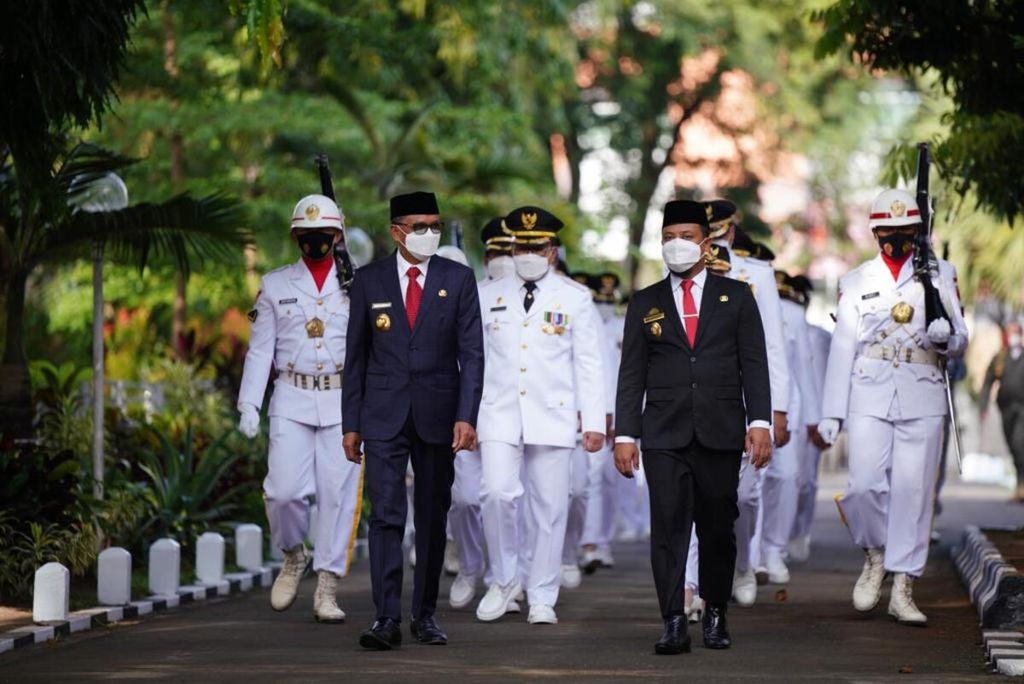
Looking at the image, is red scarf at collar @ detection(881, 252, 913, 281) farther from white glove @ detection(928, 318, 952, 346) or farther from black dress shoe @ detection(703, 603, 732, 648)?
black dress shoe @ detection(703, 603, 732, 648)

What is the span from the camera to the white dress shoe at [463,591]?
14.5 metres

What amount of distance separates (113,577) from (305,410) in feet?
5.90

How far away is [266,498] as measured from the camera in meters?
13.4

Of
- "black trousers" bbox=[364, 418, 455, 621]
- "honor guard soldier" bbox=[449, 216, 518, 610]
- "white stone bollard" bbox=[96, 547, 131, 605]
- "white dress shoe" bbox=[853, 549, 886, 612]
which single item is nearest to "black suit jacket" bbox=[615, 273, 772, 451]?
"black trousers" bbox=[364, 418, 455, 621]

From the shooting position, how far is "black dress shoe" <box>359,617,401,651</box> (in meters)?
11.5

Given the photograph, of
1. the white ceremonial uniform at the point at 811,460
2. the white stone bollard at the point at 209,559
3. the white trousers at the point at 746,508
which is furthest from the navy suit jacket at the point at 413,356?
the white ceremonial uniform at the point at 811,460

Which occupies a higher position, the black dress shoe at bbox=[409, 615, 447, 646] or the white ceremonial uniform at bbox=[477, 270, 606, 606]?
the white ceremonial uniform at bbox=[477, 270, 606, 606]

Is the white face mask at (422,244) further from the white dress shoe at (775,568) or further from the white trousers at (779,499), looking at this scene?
the white dress shoe at (775,568)

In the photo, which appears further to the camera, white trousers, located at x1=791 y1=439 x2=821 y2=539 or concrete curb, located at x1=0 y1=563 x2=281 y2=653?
white trousers, located at x1=791 y1=439 x2=821 y2=539

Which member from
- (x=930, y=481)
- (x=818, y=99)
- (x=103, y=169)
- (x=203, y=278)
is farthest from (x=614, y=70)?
(x=930, y=481)

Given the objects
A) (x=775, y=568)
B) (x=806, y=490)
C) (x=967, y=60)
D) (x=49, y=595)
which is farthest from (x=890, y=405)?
(x=806, y=490)

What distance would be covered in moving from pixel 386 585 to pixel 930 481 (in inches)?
141

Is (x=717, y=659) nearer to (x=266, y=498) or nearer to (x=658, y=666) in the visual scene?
(x=658, y=666)

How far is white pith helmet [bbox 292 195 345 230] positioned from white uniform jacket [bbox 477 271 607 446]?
109cm
